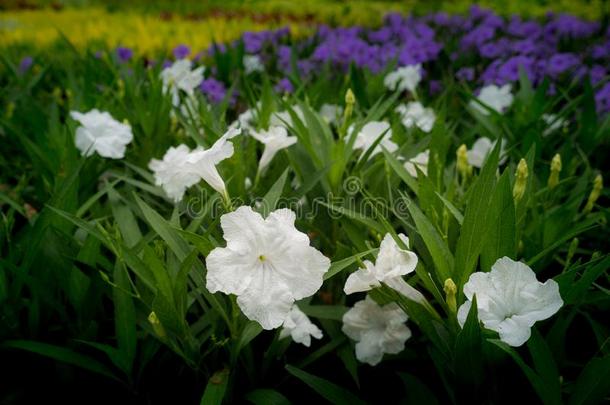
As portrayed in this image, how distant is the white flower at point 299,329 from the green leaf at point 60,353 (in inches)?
14.9

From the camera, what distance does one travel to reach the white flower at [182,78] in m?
2.07

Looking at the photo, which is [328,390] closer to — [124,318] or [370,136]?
[124,318]

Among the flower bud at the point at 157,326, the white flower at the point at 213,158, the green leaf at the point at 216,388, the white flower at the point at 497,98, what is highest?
the white flower at the point at 213,158

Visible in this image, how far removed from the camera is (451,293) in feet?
3.12

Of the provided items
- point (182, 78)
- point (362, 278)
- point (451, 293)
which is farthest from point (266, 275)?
point (182, 78)

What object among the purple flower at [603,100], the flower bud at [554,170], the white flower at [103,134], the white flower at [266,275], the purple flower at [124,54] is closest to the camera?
the white flower at [266,275]

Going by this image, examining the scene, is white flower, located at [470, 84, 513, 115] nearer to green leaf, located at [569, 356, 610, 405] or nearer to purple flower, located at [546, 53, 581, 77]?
purple flower, located at [546, 53, 581, 77]

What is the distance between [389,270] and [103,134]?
1103 millimetres

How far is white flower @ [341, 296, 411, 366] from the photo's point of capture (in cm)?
115

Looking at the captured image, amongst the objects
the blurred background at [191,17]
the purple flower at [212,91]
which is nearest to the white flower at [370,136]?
the purple flower at [212,91]

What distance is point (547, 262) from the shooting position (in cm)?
131

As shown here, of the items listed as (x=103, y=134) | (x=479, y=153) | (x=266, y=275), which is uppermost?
(x=266, y=275)

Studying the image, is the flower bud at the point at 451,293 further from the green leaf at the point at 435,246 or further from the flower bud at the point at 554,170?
the flower bud at the point at 554,170

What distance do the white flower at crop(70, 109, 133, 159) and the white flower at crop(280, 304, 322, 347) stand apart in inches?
31.7
